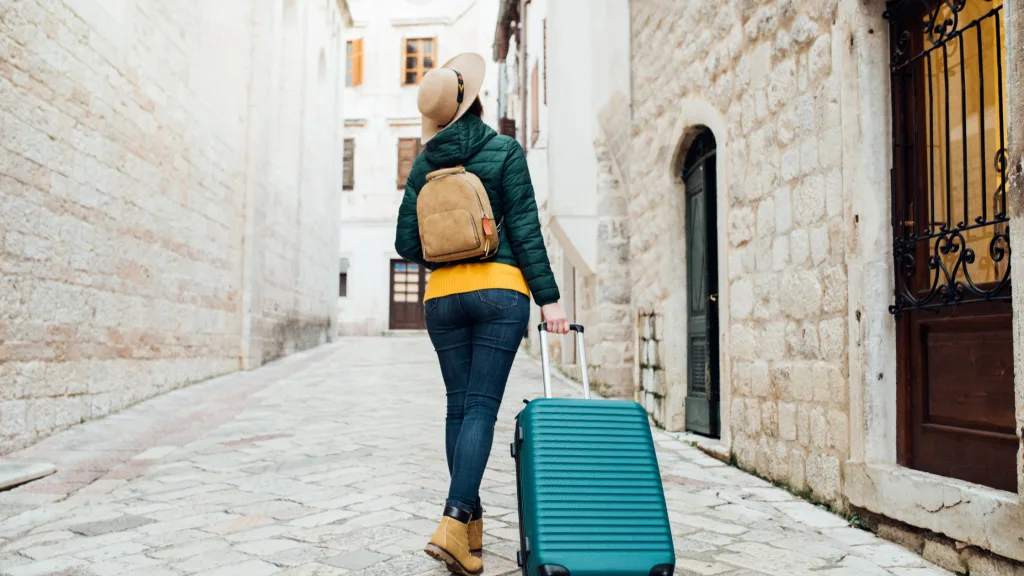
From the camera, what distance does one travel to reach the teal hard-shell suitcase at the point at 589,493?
2568 millimetres

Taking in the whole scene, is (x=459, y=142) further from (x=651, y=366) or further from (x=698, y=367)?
(x=651, y=366)

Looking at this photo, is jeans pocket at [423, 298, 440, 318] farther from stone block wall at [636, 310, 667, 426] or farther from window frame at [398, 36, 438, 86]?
window frame at [398, 36, 438, 86]

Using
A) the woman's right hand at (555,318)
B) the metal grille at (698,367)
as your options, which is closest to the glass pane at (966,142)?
the woman's right hand at (555,318)

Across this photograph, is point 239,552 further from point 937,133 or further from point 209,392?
point 209,392

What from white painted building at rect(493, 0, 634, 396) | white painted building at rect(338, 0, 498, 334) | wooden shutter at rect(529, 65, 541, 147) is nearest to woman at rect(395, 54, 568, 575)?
white painted building at rect(493, 0, 634, 396)

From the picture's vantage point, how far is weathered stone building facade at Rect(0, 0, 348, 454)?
20.4 feet

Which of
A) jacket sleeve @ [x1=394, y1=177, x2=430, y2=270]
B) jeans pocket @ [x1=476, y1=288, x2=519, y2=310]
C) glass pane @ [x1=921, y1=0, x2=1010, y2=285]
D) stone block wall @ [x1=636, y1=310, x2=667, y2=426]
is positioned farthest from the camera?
stone block wall @ [x1=636, y1=310, x2=667, y2=426]

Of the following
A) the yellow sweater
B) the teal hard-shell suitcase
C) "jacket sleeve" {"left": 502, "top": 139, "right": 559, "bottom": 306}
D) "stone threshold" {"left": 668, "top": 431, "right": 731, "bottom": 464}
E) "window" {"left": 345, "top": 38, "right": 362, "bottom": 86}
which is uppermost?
"window" {"left": 345, "top": 38, "right": 362, "bottom": 86}

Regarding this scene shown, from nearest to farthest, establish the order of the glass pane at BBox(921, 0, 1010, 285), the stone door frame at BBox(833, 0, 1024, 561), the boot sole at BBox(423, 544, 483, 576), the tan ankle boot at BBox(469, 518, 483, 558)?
the boot sole at BBox(423, 544, 483, 576) → the tan ankle boot at BBox(469, 518, 483, 558) → the glass pane at BBox(921, 0, 1010, 285) → the stone door frame at BBox(833, 0, 1024, 561)

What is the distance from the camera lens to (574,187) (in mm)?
9688

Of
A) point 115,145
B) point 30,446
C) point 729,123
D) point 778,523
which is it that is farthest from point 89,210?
point 778,523

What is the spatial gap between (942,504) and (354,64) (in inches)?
997

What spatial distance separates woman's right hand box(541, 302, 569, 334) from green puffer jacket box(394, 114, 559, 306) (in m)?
0.02

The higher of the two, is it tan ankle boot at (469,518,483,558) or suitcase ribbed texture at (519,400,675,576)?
suitcase ribbed texture at (519,400,675,576)
